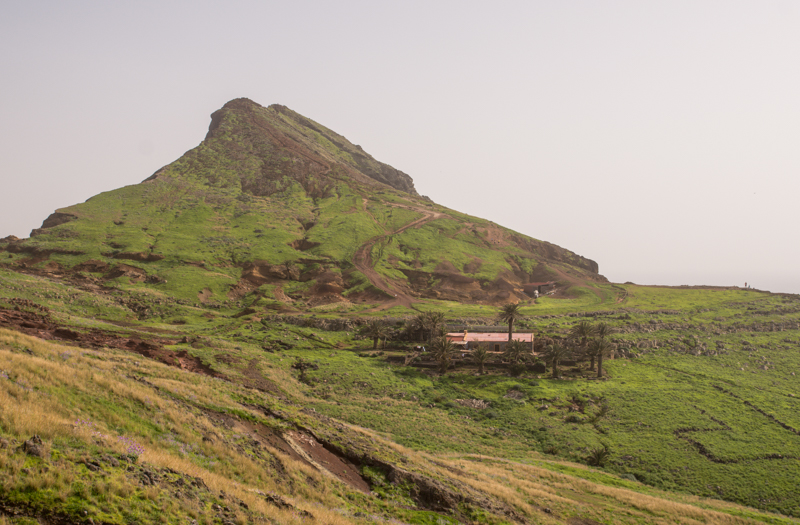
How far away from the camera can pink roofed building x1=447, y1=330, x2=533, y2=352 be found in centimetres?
6868

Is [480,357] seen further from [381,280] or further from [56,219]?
[56,219]

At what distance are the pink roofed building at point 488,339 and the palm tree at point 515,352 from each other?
3.86m

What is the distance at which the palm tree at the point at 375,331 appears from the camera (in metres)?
68.6

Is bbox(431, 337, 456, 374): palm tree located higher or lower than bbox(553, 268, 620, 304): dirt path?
lower

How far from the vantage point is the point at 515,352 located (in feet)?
202

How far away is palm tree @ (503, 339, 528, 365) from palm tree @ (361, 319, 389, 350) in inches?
774

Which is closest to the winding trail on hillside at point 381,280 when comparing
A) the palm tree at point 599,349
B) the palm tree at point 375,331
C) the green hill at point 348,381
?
the green hill at point 348,381

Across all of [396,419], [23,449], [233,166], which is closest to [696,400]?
[396,419]

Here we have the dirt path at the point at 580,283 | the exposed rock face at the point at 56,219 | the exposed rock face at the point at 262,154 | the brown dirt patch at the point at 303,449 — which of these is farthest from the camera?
the exposed rock face at the point at 262,154

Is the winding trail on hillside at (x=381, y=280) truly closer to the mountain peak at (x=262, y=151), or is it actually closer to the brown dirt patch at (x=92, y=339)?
the mountain peak at (x=262, y=151)

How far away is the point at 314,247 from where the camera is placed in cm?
11619

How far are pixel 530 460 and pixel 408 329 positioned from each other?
120 feet

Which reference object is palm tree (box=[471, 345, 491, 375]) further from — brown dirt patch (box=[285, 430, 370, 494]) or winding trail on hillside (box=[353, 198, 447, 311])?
brown dirt patch (box=[285, 430, 370, 494])

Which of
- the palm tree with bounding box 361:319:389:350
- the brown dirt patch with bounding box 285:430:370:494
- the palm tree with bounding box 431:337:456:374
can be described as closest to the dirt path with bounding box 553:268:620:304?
the palm tree with bounding box 361:319:389:350
